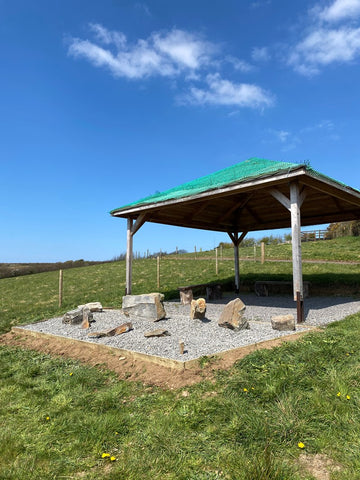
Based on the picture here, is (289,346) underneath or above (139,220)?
underneath

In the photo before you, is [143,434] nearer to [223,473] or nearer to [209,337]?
[223,473]

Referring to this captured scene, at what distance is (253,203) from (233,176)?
4061 mm

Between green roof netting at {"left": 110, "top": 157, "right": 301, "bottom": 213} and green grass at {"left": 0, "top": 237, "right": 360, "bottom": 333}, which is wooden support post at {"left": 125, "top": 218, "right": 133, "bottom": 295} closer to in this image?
green roof netting at {"left": 110, "top": 157, "right": 301, "bottom": 213}

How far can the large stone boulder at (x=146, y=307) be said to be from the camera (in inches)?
275

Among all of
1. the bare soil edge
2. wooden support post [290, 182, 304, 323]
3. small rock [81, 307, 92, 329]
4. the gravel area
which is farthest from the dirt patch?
small rock [81, 307, 92, 329]

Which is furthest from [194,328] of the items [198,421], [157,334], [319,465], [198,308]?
[319,465]

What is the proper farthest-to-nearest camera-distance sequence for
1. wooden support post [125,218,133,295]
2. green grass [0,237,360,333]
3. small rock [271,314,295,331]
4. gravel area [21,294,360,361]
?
green grass [0,237,360,333], wooden support post [125,218,133,295], small rock [271,314,295,331], gravel area [21,294,360,361]

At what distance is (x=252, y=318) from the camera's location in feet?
22.9

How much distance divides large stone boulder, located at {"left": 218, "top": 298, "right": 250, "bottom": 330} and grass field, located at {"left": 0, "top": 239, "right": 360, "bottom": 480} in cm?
126

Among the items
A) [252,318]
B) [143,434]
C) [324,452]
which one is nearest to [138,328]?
[252,318]

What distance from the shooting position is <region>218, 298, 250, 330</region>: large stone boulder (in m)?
5.65

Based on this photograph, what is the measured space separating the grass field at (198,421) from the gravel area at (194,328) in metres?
0.75

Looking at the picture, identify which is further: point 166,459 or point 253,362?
point 253,362

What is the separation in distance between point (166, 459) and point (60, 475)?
2.64 feet
